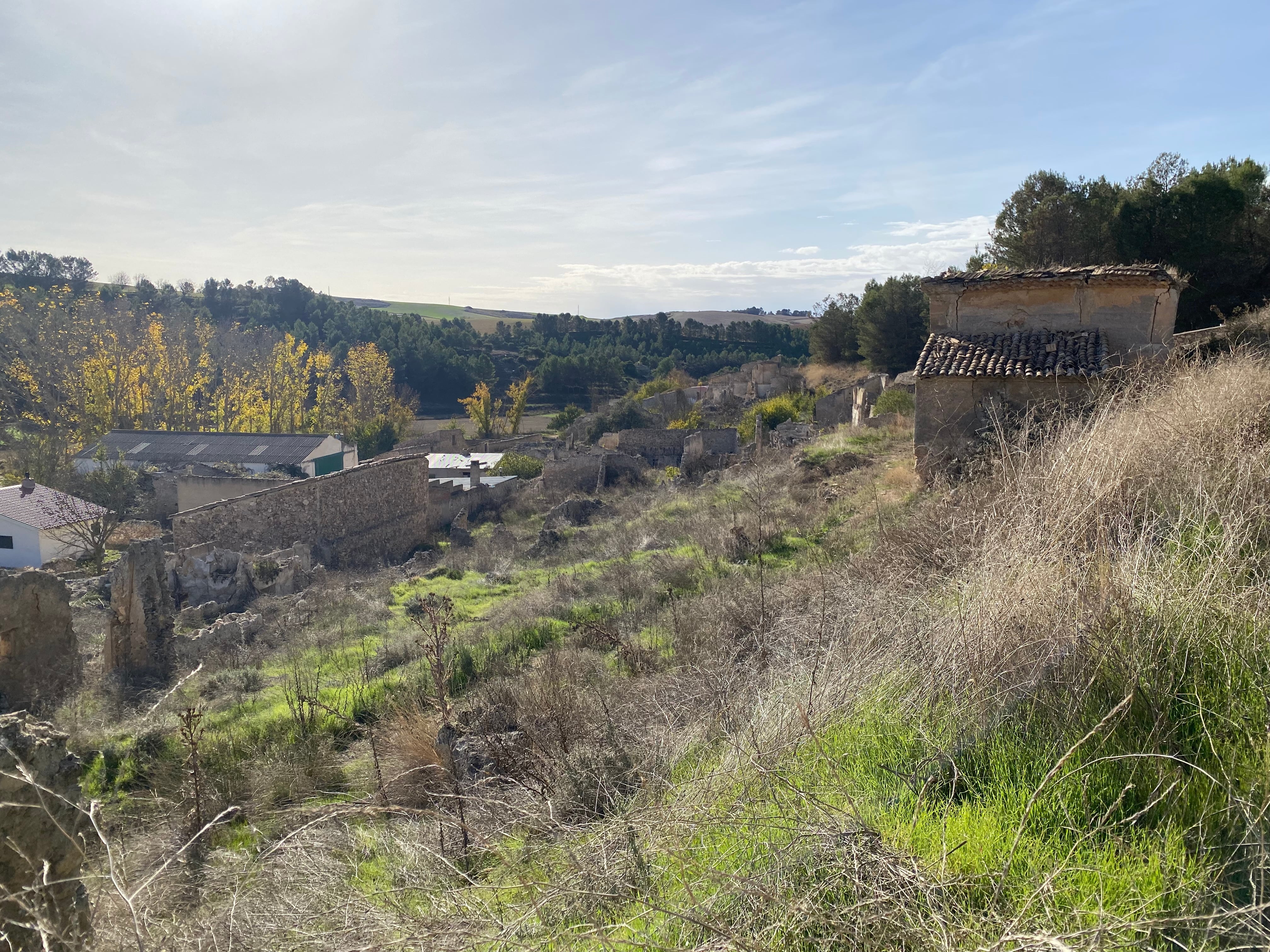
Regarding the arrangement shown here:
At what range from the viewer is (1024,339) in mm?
→ 11070

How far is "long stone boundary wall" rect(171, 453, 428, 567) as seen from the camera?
16266mm

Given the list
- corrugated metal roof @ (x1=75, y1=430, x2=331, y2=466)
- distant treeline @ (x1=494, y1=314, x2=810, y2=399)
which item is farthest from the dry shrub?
distant treeline @ (x1=494, y1=314, x2=810, y2=399)

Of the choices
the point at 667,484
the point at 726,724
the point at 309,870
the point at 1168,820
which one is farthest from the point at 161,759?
the point at 667,484

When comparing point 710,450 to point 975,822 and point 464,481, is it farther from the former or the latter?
point 975,822

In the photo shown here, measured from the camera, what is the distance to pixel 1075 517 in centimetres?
388

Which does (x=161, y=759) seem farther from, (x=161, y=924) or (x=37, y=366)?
(x=37, y=366)

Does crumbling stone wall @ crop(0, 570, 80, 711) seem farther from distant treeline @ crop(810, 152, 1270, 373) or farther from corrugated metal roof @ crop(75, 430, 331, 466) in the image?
corrugated metal roof @ crop(75, 430, 331, 466)

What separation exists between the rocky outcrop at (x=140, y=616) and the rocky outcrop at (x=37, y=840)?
8.33 m

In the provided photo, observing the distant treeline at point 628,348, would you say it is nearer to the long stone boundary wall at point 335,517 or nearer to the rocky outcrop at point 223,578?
the long stone boundary wall at point 335,517

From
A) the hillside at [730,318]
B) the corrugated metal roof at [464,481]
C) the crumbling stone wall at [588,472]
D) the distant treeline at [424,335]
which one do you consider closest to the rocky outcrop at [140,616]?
the corrugated metal roof at [464,481]

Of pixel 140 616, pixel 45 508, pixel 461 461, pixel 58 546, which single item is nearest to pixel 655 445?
pixel 461 461

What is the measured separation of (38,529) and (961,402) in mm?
22613

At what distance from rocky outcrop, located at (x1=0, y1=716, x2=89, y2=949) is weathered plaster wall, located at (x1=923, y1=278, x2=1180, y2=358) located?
39.0 feet

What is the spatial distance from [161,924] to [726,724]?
2.50m
